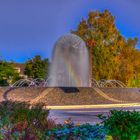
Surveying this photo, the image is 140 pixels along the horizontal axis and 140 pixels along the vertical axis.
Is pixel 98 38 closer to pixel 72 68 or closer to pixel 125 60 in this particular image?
pixel 125 60

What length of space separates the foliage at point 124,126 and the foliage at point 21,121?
35.6 inches

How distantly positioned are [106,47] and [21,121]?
39782 millimetres

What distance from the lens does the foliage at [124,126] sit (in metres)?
5.67

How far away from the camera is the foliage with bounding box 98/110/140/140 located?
18.6 feet

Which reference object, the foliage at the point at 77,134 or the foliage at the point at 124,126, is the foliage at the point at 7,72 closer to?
the foliage at the point at 124,126

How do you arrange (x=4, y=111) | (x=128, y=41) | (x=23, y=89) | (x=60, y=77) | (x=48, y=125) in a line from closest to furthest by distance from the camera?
(x=48, y=125) < (x=4, y=111) < (x=23, y=89) < (x=60, y=77) < (x=128, y=41)

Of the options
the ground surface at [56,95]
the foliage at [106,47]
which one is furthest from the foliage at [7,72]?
the ground surface at [56,95]

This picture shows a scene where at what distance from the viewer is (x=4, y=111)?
723cm

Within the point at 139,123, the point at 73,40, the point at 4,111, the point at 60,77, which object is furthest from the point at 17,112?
the point at 73,40

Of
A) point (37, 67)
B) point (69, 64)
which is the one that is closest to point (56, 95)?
point (69, 64)

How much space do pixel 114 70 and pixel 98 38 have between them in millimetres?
3693

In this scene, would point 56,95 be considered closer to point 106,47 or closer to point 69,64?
point 69,64

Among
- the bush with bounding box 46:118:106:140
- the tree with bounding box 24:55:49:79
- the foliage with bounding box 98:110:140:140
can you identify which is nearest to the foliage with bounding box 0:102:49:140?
the bush with bounding box 46:118:106:140

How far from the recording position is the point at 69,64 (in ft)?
100
